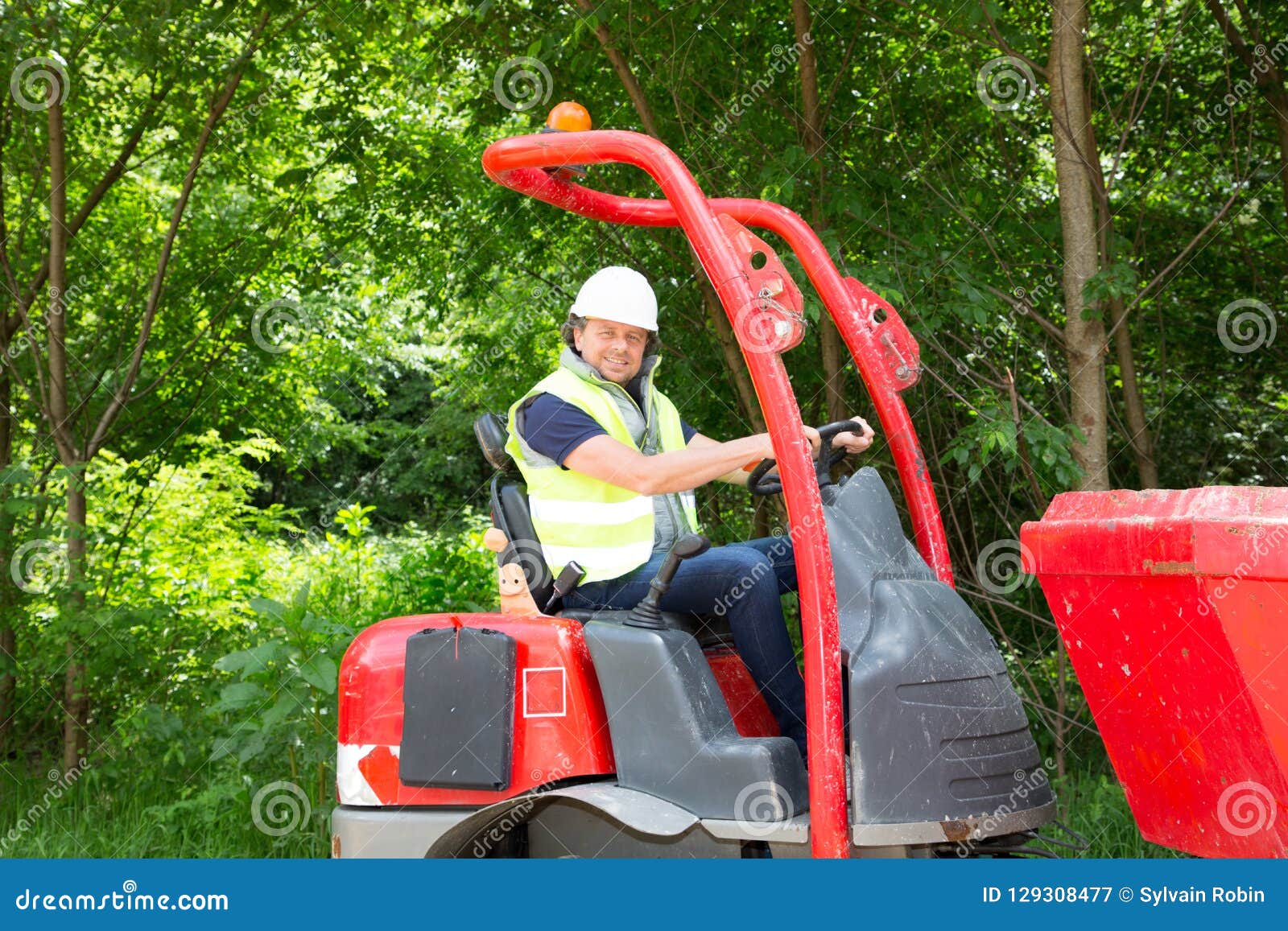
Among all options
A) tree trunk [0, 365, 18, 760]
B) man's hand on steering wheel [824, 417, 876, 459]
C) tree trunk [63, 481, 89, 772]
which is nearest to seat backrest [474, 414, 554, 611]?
man's hand on steering wheel [824, 417, 876, 459]

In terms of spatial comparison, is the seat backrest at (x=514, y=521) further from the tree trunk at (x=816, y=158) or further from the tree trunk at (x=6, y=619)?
the tree trunk at (x=6, y=619)

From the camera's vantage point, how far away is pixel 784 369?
2.93 metres

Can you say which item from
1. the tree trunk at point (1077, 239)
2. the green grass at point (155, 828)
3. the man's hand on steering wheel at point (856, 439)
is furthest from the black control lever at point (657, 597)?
the green grass at point (155, 828)

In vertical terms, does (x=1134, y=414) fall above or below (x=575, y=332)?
below

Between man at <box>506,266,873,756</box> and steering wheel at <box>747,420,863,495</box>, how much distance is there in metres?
0.03

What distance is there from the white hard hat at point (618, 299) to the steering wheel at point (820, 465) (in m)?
0.51

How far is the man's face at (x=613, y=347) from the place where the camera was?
3418 mm

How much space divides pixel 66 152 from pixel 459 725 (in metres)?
5.25

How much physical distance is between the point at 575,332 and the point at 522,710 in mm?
1030

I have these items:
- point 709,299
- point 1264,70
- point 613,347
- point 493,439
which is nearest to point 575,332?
point 613,347

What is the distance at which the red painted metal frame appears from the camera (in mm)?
2656

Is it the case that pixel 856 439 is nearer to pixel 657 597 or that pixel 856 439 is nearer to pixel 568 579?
pixel 657 597

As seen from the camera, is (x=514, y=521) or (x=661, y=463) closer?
(x=661, y=463)

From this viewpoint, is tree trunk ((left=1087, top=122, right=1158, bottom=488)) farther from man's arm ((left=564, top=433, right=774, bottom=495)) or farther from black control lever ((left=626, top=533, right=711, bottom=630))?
black control lever ((left=626, top=533, right=711, bottom=630))
